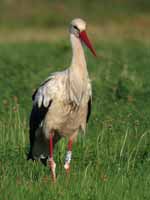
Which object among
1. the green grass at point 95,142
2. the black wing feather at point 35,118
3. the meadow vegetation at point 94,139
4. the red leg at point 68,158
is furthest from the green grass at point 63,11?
the red leg at point 68,158

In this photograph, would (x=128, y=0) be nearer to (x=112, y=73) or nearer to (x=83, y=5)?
(x=83, y=5)

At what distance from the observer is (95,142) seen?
8.77 meters

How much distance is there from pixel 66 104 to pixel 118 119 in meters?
2.00

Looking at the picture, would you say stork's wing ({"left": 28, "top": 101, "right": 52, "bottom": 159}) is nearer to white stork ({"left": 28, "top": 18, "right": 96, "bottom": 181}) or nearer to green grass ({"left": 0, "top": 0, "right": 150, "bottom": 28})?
white stork ({"left": 28, "top": 18, "right": 96, "bottom": 181})

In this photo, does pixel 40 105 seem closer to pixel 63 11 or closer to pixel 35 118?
pixel 35 118

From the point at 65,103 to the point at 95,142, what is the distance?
783 millimetres

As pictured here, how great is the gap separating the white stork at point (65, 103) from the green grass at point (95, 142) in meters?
0.20

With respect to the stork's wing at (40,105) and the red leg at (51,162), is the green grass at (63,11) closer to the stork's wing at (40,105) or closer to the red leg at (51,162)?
the stork's wing at (40,105)

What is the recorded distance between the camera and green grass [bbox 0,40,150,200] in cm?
670

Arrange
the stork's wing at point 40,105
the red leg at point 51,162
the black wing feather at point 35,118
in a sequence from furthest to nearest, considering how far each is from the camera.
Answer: the black wing feather at point 35,118 < the stork's wing at point 40,105 < the red leg at point 51,162

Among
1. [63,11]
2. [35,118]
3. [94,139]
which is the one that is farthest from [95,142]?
[63,11]

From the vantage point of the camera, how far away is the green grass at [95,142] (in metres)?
6.70

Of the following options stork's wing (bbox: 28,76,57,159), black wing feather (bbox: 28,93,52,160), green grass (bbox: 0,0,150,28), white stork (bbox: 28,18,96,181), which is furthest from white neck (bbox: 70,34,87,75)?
green grass (bbox: 0,0,150,28)

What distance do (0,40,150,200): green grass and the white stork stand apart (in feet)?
0.65
